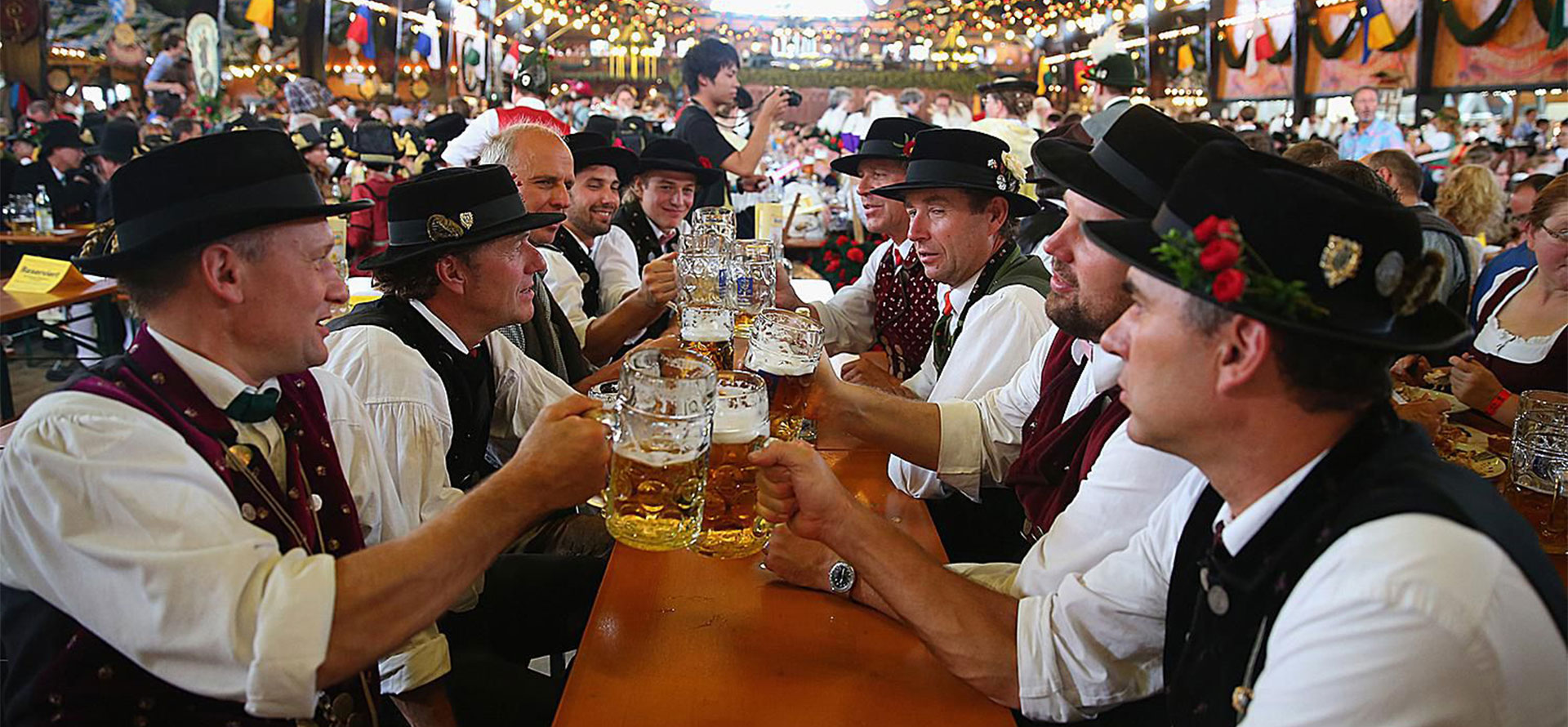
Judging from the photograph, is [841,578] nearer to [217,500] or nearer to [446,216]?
[217,500]

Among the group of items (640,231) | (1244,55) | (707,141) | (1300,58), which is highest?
(1244,55)

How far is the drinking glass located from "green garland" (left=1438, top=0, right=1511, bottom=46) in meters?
12.4

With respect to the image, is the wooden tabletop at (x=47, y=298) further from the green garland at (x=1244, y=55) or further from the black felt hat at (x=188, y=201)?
the green garland at (x=1244, y=55)

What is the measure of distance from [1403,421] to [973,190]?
174 cm

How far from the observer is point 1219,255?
103cm

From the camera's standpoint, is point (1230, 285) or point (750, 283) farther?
point (750, 283)

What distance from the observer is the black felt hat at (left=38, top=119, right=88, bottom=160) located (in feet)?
24.7

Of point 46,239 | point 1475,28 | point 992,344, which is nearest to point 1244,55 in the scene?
point 1475,28

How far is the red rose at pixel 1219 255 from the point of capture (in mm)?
1030

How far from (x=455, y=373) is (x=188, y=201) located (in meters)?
0.83

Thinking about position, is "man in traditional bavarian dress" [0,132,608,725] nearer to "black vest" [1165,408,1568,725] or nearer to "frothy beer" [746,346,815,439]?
→ "frothy beer" [746,346,815,439]

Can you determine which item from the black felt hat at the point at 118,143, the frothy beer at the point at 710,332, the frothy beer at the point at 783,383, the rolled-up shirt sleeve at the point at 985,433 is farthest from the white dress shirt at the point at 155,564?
the black felt hat at the point at 118,143

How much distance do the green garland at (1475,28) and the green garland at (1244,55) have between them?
3.23 m

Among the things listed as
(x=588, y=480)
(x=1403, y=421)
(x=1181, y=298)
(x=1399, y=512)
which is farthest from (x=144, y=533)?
(x=1403, y=421)
